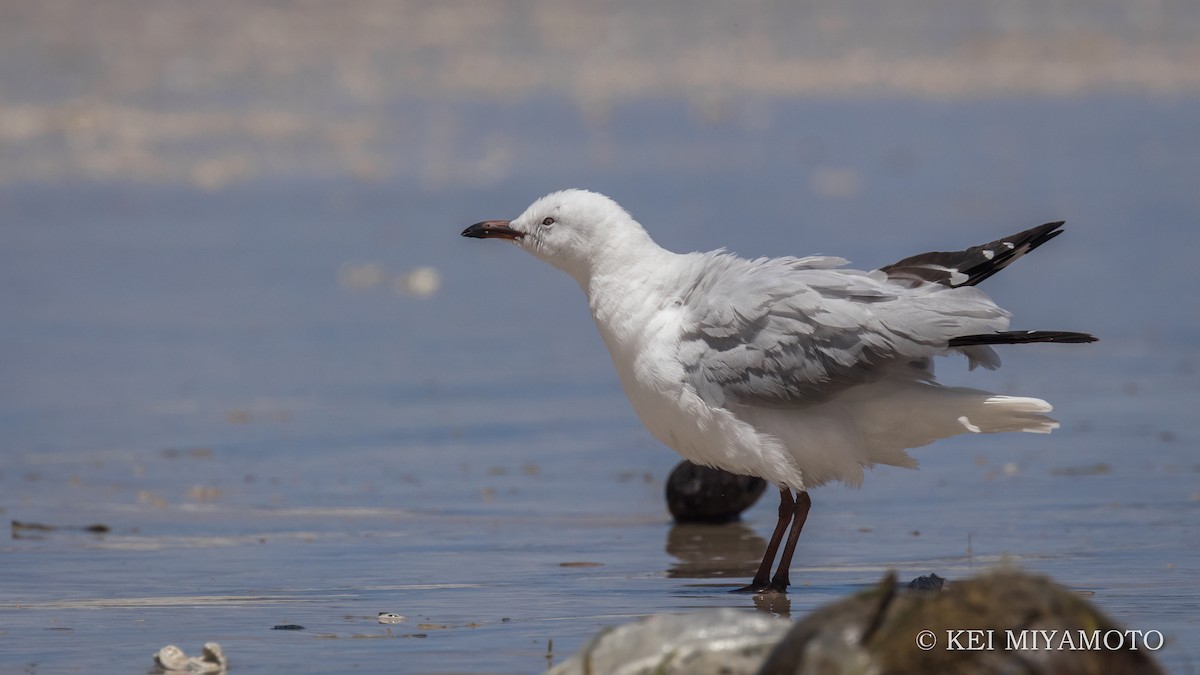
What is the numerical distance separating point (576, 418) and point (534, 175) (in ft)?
26.9

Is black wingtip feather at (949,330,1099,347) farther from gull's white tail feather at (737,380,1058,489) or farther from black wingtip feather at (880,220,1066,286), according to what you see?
black wingtip feather at (880,220,1066,286)

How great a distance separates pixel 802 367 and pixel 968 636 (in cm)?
213

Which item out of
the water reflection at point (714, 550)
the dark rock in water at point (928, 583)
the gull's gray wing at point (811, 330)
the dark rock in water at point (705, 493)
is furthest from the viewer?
the dark rock in water at point (705, 493)

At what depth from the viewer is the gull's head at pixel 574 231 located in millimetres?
6762

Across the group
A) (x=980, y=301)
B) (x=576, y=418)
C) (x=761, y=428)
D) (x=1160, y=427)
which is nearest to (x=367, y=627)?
(x=761, y=428)

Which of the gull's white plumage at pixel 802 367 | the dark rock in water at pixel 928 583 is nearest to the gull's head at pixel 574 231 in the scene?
the gull's white plumage at pixel 802 367

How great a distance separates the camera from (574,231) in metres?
6.83

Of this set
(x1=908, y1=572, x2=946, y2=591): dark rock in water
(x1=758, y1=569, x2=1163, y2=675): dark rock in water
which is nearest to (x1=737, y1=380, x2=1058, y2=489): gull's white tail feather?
(x1=908, y1=572, x2=946, y2=591): dark rock in water

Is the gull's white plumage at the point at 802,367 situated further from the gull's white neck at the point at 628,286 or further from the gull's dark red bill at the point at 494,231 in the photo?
the gull's dark red bill at the point at 494,231

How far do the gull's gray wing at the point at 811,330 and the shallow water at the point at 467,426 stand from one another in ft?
2.46

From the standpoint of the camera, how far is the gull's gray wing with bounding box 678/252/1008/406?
243 inches

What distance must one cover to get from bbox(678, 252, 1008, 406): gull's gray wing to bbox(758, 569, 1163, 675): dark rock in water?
78.1 inches

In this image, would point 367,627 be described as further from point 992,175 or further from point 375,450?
point 992,175

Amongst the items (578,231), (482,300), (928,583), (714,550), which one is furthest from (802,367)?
(482,300)
